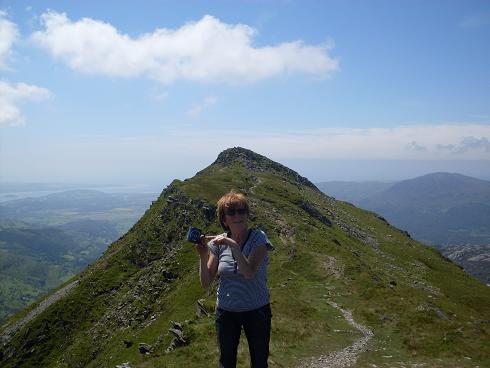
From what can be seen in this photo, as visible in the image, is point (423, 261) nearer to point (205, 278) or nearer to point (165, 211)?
point (165, 211)

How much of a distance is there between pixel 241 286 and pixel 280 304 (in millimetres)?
25979

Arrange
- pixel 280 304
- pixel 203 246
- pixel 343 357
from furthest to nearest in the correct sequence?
pixel 280 304 < pixel 343 357 < pixel 203 246

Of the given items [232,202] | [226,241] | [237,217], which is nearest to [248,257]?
[226,241]

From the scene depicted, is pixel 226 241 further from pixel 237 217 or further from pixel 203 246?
pixel 203 246

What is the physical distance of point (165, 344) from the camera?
31250 millimetres

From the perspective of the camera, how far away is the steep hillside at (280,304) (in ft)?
84.9

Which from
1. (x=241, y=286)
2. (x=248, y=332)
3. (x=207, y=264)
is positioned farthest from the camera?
(x=207, y=264)

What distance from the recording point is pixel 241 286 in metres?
Result: 10.0

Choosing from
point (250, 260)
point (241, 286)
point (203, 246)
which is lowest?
point (241, 286)

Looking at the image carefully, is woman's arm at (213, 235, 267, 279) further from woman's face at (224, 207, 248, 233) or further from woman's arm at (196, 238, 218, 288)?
woman's arm at (196, 238, 218, 288)

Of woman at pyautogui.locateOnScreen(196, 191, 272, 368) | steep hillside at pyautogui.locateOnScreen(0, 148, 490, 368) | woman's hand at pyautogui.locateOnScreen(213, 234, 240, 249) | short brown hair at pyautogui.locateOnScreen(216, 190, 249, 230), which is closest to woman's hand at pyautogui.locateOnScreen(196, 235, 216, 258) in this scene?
woman at pyautogui.locateOnScreen(196, 191, 272, 368)

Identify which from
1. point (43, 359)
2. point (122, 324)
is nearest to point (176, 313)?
point (122, 324)

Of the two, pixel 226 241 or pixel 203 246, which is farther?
pixel 203 246

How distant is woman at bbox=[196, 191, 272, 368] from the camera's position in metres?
9.92
